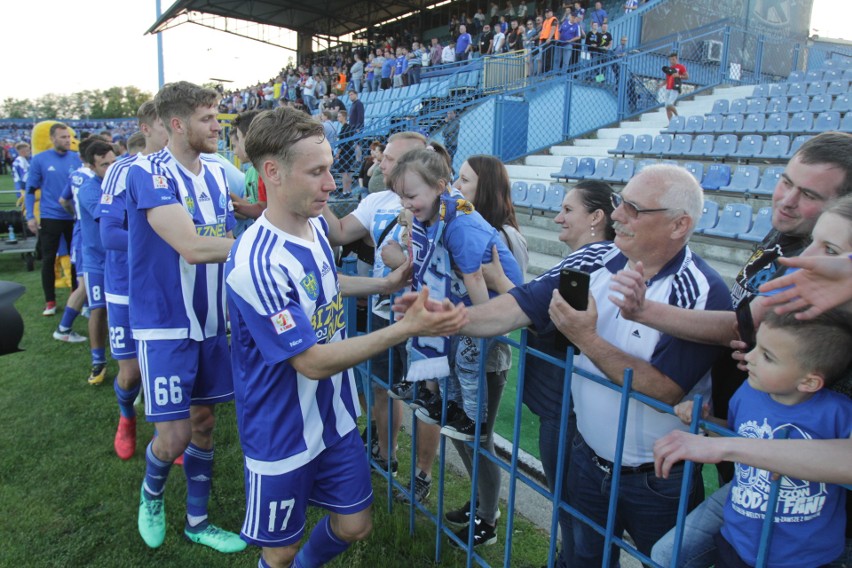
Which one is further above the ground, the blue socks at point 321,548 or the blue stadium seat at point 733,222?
the blue stadium seat at point 733,222

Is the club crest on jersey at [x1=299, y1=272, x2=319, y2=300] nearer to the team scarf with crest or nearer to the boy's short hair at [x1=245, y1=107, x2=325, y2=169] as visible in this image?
the boy's short hair at [x1=245, y1=107, x2=325, y2=169]

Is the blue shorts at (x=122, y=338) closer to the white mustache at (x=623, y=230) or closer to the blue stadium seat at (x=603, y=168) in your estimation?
the white mustache at (x=623, y=230)

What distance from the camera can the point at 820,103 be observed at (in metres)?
10.6

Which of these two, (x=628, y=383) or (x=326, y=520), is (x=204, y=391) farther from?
(x=628, y=383)

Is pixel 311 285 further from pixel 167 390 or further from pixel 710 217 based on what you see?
pixel 710 217

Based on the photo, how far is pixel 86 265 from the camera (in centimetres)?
527

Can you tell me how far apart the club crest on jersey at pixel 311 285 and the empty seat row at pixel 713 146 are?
962 cm

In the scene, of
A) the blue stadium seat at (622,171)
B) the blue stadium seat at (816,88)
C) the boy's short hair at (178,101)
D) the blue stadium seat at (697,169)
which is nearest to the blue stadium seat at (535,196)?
the blue stadium seat at (622,171)

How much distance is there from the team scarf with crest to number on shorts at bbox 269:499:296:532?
766 millimetres

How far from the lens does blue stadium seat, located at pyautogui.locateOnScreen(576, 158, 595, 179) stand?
36.4 ft

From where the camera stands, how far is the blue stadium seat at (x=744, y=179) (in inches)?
348

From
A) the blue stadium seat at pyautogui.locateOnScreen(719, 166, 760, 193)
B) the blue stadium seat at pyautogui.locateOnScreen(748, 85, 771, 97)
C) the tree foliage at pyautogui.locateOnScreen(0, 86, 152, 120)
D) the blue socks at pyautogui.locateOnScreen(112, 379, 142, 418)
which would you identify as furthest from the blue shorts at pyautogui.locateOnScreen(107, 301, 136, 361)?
the tree foliage at pyautogui.locateOnScreen(0, 86, 152, 120)

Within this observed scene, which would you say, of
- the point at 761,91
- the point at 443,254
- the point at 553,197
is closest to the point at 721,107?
the point at 761,91

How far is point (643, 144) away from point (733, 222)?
3864mm
